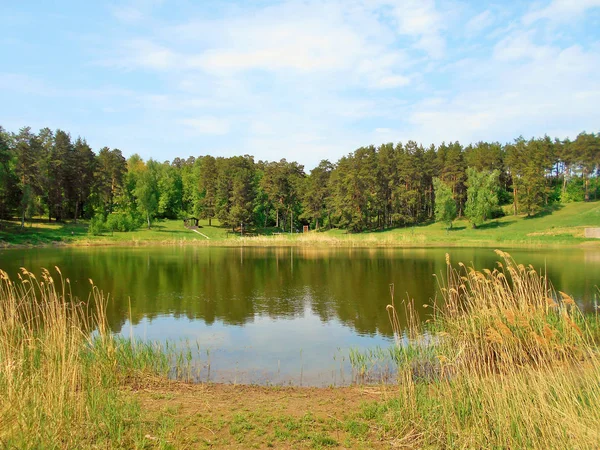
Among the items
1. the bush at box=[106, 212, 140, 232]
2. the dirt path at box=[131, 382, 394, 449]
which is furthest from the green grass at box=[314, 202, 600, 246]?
the dirt path at box=[131, 382, 394, 449]

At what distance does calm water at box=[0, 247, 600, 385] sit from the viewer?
11219 mm

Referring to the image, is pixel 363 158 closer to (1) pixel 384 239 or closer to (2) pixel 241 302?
(1) pixel 384 239

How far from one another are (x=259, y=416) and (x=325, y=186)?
3355 inches

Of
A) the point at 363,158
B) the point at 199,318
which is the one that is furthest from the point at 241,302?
the point at 363,158

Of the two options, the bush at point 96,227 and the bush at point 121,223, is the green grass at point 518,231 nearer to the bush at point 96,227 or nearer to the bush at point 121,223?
A: the bush at point 121,223

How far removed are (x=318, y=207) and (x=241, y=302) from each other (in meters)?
69.6

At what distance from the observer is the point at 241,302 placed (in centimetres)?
1955

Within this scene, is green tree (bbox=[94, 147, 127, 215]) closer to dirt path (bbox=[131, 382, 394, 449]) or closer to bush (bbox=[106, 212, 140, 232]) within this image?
bush (bbox=[106, 212, 140, 232])

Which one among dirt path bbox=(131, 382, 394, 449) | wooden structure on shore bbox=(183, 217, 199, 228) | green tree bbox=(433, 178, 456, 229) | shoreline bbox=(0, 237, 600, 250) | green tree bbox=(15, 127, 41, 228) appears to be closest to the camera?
dirt path bbox=(131, 382, 394, 449)

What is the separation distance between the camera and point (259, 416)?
22.7 ft

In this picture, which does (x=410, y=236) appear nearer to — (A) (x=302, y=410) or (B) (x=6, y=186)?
(B) (x=6, y=186)

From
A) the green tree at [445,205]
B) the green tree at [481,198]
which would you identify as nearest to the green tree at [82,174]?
the green tree at [445,205]

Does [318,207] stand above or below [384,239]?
above

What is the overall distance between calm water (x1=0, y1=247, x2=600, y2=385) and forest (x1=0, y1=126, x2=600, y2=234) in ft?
126
